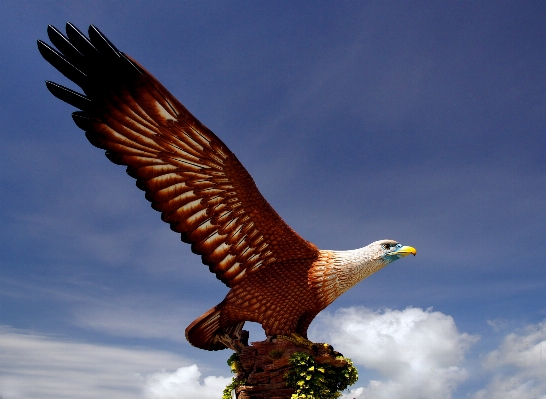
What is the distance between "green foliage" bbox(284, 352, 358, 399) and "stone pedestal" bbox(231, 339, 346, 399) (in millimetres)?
87

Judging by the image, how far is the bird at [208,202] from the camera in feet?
15.1

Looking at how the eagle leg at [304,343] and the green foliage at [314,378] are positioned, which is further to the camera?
the eagle leg at [304,343]

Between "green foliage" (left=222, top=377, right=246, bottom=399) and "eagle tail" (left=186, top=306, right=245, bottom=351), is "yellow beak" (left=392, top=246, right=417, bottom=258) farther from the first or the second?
"green foliage" (left=222, top=377, right=246, bottom=399)

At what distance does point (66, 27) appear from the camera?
4246 millimetres

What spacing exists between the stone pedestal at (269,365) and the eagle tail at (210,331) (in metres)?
0.56

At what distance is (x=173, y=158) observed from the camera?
532cm

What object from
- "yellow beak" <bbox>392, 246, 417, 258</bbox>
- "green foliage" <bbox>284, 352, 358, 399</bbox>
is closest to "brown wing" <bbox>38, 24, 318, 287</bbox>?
"yellow beak" <bbox>392, 246, 417, 258</bbox>

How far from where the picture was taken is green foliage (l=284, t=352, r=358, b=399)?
17.3 ft

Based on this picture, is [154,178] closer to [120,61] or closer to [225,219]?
[225,219]

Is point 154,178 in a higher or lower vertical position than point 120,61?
lower

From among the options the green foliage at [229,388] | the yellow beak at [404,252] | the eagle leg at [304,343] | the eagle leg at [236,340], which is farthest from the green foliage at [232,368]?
the yellow beak at [404,252]

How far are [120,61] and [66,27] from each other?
0.58 m

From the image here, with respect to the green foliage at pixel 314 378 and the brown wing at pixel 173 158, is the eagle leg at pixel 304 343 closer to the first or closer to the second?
the green foliage at pixel 314 378

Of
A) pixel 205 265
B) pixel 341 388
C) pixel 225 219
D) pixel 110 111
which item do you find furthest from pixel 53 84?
pixel 341 388
